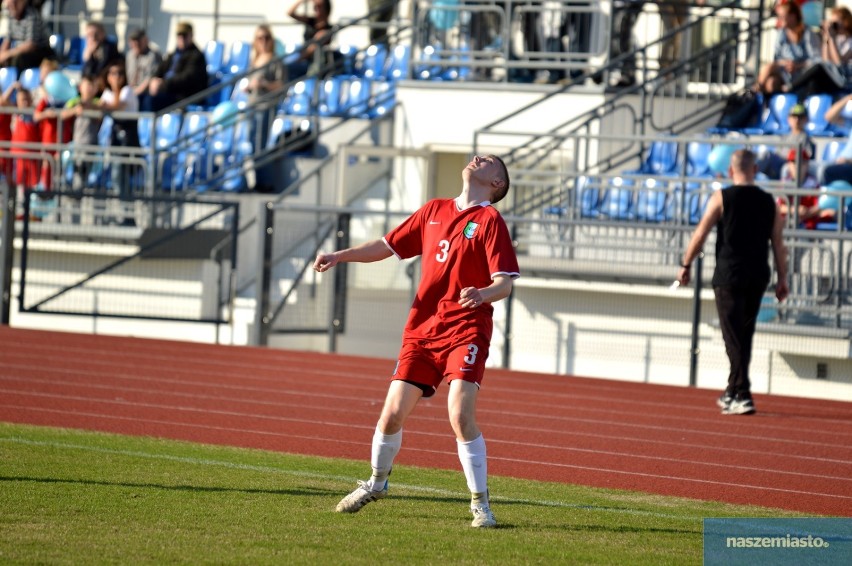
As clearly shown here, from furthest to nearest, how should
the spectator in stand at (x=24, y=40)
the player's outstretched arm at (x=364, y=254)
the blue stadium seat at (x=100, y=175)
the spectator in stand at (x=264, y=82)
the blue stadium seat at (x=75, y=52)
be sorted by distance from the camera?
1. the blue stadium seat at (x=75, y=52)
2. the spectator in stand at (x=24, y=40)
3. the spectator in stand at (x=264, y=82)
4. the blue stadium seat at (x=100, y=175)
5. the player's outstretched arm at (x=364, y=254)

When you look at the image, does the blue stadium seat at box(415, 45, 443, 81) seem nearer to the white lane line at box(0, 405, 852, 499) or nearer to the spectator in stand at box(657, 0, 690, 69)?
the spectator in stand at box(657, 0, 690, 69)

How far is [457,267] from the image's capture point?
745cm

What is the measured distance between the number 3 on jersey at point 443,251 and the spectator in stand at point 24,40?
19.5 m

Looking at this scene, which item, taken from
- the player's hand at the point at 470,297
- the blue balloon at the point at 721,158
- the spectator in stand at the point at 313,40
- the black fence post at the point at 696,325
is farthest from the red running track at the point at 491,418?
the spectator in stand at the point at 313,40

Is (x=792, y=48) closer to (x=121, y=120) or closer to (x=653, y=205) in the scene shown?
(x=653, y=205)

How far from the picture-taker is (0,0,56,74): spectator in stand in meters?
25.5

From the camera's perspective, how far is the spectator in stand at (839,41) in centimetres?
1906

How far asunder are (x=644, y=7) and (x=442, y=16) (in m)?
2.87

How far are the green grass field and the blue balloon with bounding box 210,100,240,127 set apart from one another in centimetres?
1155

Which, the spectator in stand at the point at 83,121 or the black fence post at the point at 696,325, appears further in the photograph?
the spectator in stand at the point at 83,121

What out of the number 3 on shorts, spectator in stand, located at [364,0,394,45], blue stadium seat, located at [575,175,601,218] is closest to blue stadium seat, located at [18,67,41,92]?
spectator in stand, located at [364,0,394,45]

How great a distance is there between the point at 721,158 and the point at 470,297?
38.3ft

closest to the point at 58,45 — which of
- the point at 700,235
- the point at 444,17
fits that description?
the point at 444,17

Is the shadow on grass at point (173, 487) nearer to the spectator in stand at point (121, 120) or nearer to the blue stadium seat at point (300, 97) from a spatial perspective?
the spectator in stand at point (121, 120)
